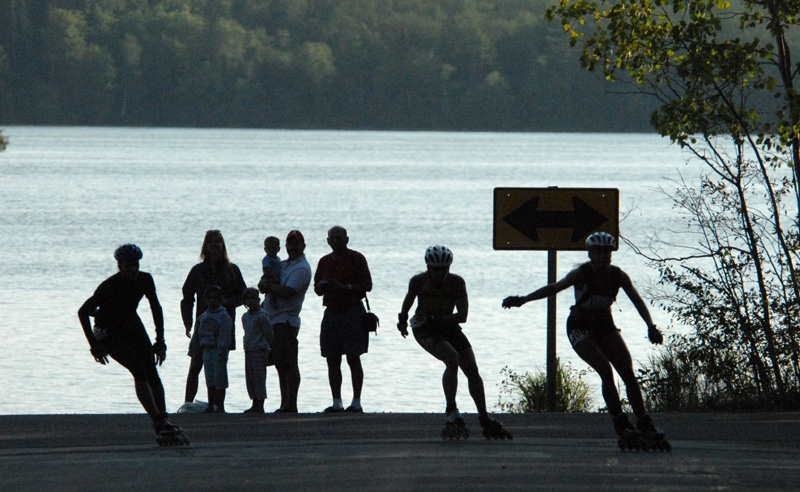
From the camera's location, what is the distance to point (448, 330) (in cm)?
1084

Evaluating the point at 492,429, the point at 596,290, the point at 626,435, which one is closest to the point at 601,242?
the point at 596,290

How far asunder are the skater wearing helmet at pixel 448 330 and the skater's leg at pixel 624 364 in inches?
37.4

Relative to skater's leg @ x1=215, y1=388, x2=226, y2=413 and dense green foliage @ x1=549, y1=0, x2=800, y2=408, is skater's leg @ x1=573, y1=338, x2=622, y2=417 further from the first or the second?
skater's leg @ x1=215, y1=388, x2=226, y2=413

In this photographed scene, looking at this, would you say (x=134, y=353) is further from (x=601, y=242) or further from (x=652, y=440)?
(x=652, y=440)

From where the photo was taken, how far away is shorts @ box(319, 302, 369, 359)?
515 inches

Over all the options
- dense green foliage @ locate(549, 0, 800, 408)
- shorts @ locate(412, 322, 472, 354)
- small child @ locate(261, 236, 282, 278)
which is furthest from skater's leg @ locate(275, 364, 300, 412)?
dense green foliage @ locate(549, 0, 800, 408)

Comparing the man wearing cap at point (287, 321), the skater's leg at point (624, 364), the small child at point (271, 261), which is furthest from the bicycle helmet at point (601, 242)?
the small child at point (271, 261)

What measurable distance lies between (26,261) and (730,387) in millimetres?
27662

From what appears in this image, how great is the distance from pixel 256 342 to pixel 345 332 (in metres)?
0.75

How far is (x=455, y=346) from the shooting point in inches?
429

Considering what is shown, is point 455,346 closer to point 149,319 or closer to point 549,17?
point 549,17

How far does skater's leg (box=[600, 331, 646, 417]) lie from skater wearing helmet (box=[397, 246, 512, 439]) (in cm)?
95

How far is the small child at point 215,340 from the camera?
43.1 feet

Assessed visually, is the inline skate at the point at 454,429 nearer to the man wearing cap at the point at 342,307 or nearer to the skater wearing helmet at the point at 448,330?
the skater wearing helmet at the point at 448,330
